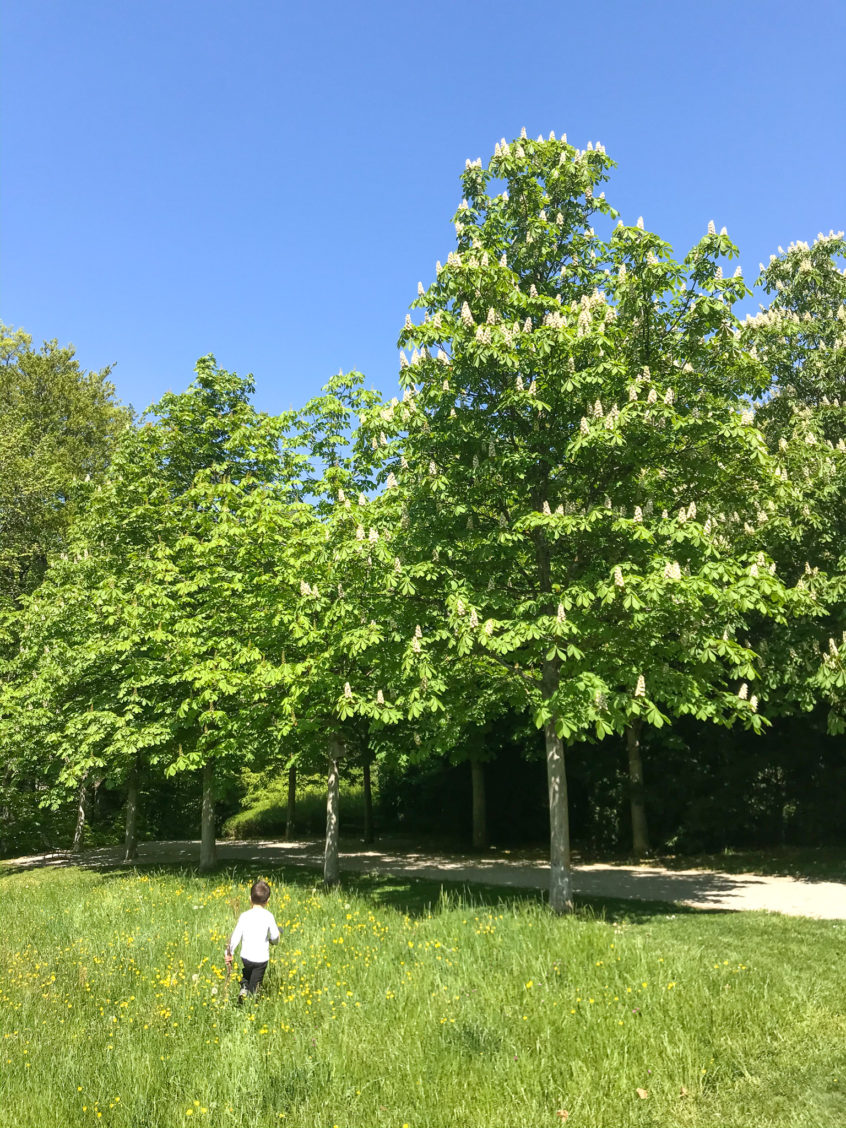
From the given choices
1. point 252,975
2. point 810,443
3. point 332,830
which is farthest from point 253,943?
point 810,443

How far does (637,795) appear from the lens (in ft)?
68.3

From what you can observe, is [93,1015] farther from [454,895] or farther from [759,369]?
[759,369]

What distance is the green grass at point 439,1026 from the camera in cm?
570

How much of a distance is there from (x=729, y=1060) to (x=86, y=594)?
18.5 metres

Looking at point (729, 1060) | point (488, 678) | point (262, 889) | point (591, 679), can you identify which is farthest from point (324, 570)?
point (729, 1060)

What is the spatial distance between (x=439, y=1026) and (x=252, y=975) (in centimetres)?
192

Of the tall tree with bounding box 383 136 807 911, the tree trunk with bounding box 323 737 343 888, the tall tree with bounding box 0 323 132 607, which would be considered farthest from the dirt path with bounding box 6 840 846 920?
the tall tree with bounding box 0 323 132 607

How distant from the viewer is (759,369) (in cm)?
1230

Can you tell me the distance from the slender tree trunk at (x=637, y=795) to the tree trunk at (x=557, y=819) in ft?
27.8

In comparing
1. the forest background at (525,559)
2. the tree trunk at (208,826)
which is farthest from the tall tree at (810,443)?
the tree trunk at (208,826)

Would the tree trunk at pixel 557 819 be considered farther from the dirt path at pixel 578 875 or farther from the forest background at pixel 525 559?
the dirt path at pixel 578 875

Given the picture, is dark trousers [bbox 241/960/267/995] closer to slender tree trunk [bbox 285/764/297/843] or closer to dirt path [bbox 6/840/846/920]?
dirt path [bbox 6/840/846/920]

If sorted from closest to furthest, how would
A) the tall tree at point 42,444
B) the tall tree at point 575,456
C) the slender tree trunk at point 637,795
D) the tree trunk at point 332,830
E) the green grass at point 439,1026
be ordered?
1. the green grass at point 439,1026
2. the tall tree at point 575,456
3. the tree trunk at point 332,830
4. the slender tree trunk at point 637,795
5. the tall tree at point 42,444

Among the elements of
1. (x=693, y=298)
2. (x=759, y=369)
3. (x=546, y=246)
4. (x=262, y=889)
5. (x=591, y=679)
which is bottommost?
(x=262, y=889)
